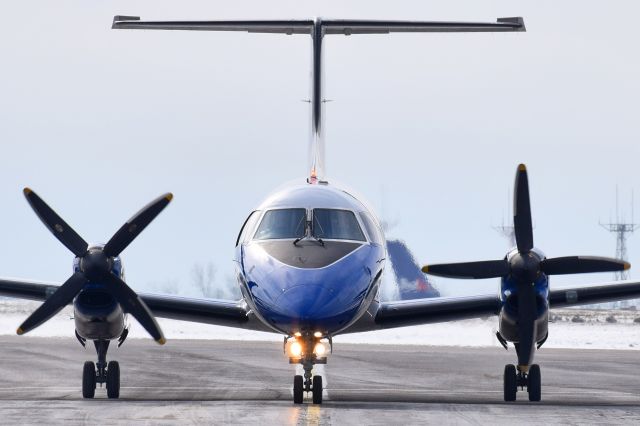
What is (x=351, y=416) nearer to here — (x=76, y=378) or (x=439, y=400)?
(x=439, y=400)

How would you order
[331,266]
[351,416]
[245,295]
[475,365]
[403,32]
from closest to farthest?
[351,416] < [331,266] < [245,295] < [403,32] < [475,365]

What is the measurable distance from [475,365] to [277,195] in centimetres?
1490

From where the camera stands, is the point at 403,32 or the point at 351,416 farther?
the point at 403,32

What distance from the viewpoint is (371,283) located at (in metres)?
21.0

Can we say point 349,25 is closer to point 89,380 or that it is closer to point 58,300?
point 58,300

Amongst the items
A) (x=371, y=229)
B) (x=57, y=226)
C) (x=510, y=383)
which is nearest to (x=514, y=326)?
(x=510, y=383)

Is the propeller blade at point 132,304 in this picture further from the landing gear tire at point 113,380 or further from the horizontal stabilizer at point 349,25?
the horizontal stabilizer at point 349,25

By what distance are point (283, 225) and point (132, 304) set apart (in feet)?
10.4

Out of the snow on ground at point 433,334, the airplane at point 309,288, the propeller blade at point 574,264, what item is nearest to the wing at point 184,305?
the airplane at point 309,288

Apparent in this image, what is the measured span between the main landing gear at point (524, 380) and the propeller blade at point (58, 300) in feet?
25.4

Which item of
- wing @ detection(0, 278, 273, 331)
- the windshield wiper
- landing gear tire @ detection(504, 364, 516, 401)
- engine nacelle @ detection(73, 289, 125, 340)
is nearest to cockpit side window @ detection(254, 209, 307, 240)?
the windshield wiper

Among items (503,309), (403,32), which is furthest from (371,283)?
(403,32)

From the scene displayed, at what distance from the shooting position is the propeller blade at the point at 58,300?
72.2 ft

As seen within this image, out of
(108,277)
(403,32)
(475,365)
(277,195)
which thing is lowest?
(475,365)
